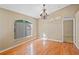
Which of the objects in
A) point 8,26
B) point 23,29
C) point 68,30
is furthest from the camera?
point 8,26

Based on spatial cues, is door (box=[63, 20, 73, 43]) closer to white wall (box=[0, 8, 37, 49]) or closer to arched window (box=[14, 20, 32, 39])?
white wall (box=[0, 8, 37, 49])

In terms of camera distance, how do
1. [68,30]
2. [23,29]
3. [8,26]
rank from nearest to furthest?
[68,30], [23,29], [8,26]

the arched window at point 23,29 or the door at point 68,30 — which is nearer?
the door at point 68,30

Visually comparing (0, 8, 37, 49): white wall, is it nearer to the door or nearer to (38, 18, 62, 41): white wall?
(38, 18, 62, 41): white wall

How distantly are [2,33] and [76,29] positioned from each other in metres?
1.51

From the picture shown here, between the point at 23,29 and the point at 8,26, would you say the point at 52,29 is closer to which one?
the point at 23,29

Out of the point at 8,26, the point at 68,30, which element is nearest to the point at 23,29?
the point at 8,26

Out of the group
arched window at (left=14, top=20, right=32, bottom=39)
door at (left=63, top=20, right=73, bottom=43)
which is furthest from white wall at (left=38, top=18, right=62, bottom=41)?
arched window at (left=14, top=20, right=32, bottom=39)

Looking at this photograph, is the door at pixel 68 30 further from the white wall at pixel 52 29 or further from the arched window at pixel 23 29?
the arched window at pixel 23 29

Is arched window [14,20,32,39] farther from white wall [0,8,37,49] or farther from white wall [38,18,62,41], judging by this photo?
white wall [38,18,62,41]

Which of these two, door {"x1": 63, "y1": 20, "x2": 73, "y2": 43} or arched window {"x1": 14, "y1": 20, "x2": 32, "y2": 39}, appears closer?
door {"x1": 63, "y1": 20, "x2": 73, "y2": 43}

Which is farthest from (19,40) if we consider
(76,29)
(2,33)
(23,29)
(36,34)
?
(76,29)

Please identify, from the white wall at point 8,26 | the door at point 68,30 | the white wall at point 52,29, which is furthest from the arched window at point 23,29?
the door at point 68,30
